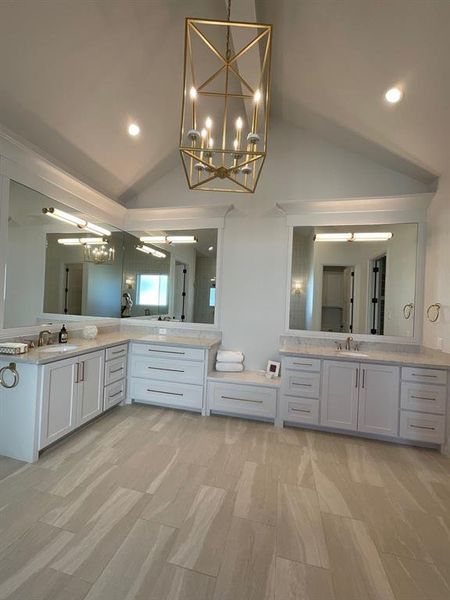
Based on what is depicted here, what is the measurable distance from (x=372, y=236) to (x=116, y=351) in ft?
10.9

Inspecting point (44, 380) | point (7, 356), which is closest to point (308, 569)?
point (44, 380)

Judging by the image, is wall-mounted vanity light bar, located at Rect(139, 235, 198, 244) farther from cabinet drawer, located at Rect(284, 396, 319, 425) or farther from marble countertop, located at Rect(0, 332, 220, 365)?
cabinet drawer, located at Rect(284, 396, 319, 425)

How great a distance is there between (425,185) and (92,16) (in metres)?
3.51

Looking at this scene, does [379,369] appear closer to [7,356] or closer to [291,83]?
[291,83]

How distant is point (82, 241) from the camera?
3.30 m

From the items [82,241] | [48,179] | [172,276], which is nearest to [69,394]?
[82,241]

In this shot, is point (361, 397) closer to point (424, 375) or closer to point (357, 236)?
point (424, 375)

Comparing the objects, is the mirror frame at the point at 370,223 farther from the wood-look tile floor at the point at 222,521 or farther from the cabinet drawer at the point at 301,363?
the wood-look tile floor at the point at 222,521

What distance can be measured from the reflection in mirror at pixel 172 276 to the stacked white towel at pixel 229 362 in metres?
0.52

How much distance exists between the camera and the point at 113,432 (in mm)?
2635

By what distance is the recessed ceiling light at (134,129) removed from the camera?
288 cm

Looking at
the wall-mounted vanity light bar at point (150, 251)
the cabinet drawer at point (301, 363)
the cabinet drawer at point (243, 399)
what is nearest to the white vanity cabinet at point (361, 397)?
the cabinet drawer at point (301, 363)

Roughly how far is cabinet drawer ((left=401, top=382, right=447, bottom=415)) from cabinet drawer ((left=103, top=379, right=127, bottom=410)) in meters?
3.04

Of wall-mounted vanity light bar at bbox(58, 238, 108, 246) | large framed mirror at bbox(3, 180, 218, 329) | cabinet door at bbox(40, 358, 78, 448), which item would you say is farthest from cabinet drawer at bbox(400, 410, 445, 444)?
wall-mounted vanity light bar at bbox(58, 238, 108, 246)
